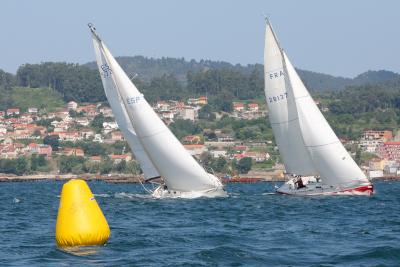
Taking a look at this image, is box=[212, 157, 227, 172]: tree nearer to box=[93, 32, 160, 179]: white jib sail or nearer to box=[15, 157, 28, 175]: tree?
box=[15, 157, 28, 175]: tree

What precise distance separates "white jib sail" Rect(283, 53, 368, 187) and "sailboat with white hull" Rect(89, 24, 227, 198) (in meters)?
4.60

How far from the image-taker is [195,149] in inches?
6791

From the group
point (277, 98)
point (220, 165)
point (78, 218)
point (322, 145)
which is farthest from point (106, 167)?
point (78, 218)

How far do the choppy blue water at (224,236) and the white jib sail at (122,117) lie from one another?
16.9 ft

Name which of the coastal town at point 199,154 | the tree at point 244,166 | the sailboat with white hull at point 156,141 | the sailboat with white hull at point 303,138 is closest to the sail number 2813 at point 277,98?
the sailboat with white hull at point 303,138

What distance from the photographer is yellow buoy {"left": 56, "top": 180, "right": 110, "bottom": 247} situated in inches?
949

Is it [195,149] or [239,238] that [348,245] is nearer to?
[239,238]

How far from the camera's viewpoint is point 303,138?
162ft

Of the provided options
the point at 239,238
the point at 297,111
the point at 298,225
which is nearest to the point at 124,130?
the point at 297,111

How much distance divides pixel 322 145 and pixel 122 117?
8896 mm

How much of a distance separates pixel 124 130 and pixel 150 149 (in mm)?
2624

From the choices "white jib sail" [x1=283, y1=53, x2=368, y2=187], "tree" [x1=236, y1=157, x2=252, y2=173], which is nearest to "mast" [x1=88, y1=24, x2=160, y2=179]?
"white jib sail" [x1=283, y1=53, x2=368, y2=187]

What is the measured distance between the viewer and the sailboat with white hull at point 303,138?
160ft

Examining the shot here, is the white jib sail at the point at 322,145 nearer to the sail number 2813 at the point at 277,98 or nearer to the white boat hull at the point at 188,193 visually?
the sail number 2813 at the point at 277,98
